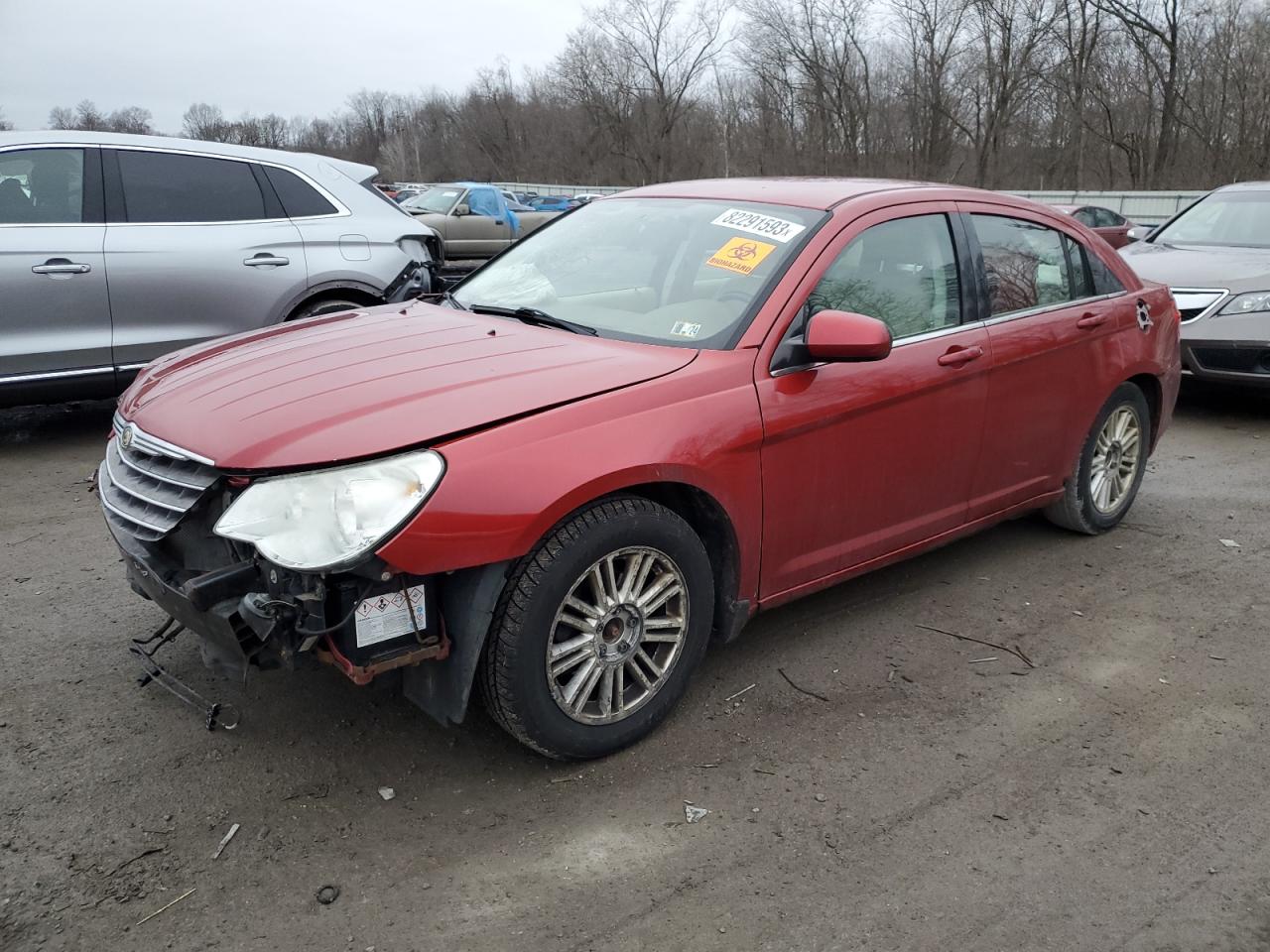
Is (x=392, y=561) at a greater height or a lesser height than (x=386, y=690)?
greater

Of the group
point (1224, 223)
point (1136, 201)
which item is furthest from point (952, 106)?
point (1224, 223)

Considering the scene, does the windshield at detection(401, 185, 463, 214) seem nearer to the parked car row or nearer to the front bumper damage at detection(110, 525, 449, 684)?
the parked car row

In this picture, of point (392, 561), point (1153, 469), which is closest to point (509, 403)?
point (392, 561)

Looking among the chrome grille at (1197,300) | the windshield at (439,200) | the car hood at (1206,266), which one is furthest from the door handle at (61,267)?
the windshield at (439,200)

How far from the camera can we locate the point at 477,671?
9.29 ft

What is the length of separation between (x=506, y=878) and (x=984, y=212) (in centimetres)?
324

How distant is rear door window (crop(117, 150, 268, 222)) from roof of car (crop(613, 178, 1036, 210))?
343 centimetres

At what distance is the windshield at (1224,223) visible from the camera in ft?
27.8

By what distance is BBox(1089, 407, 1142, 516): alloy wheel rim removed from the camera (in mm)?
4895

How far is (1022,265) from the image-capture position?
4.36 meters

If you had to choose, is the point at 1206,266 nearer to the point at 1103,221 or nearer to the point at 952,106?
the point at 1103,221

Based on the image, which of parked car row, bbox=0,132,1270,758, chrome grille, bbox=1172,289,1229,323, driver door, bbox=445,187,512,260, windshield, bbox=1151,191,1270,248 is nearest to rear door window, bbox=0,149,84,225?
parked car row, bbox=0,132,1270,758

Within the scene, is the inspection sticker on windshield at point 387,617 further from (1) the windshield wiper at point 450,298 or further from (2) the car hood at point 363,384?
(1) the windshield wiper at point 450,298

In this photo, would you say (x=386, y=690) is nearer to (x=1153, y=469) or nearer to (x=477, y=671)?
(x=477, y=671)
